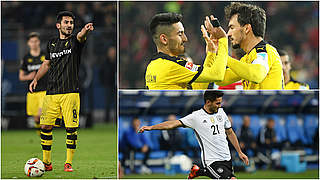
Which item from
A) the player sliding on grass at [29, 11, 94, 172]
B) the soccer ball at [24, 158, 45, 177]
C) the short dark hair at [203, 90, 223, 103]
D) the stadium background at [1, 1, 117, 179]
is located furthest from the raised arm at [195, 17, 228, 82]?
the stadium background at [1, 1, 117, 179]

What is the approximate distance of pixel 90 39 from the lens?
45.5ft

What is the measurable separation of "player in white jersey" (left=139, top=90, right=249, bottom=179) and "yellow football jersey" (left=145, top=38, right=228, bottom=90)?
17.4 inches

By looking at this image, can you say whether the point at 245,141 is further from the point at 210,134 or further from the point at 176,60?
the point at 176,60

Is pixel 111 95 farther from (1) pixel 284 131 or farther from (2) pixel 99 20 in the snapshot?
(1) pixel 284 131

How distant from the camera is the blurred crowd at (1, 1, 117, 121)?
14180 millimetres

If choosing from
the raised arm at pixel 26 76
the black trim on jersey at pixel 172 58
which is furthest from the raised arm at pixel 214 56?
the raised arm at pixel 26 76

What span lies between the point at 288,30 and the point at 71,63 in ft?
50.1

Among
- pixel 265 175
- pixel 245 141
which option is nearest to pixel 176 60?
pixel 245 141

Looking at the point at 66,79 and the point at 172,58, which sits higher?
the point at 172,58

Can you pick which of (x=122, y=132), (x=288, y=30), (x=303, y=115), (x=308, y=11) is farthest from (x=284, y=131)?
(x=308, y=11)

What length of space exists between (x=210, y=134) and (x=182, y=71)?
936 millimetres

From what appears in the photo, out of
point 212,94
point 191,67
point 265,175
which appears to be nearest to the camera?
point 191,67

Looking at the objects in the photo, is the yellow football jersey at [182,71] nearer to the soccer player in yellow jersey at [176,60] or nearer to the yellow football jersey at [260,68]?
the soccer player in yellow jersey at [176,60]

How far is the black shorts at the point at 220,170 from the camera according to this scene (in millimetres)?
5602
